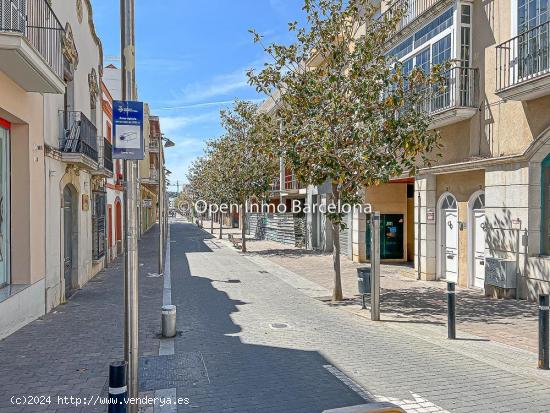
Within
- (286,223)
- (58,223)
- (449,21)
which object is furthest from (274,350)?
(286,223)

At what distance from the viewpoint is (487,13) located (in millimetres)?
11258

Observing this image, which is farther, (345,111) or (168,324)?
(345,111)

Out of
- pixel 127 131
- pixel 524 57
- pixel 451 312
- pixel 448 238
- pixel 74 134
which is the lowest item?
pixel 451 312

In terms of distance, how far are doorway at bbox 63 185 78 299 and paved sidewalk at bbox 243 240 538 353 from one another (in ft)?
21.8

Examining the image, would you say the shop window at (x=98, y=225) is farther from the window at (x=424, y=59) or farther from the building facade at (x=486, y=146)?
the window at (x=424, y=59)

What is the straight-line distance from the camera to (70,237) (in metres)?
12.1

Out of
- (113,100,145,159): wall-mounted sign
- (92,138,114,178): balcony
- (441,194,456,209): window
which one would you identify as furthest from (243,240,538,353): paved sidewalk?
(92,138,114,178): balcony

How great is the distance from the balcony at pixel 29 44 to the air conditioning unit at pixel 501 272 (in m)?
10.1

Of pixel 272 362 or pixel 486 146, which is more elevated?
pixel 486 146

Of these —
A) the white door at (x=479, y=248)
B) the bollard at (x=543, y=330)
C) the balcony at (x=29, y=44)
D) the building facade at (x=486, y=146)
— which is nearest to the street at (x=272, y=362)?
the bollard at (x=543, y=330)

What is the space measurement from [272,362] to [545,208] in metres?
7.55

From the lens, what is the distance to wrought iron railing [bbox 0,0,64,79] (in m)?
6.77

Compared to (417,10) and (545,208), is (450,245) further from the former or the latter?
(417,10)

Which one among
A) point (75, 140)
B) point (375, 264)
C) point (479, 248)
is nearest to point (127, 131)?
point (375, 264)
